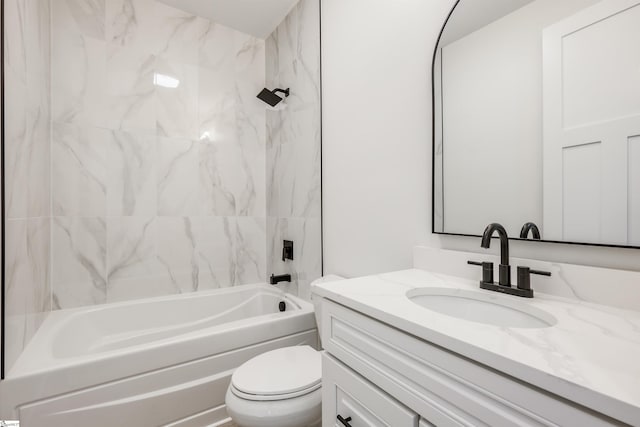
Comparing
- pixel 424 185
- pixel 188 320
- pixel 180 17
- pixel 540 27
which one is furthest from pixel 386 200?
pixel 180 17

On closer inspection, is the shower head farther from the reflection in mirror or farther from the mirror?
the mirror

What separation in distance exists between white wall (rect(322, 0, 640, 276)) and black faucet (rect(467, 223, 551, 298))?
0.11m

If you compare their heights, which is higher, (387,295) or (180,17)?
(180,17)

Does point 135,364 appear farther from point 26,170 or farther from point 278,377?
point 26,170

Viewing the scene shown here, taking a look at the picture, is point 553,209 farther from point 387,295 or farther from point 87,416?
point 87,416

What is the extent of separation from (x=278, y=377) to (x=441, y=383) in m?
0.85

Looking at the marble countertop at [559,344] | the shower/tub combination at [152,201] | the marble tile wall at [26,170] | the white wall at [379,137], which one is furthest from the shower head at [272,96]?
the marble countertop at [559,344]

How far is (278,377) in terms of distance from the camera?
123 cm

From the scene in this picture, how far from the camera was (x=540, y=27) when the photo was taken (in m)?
0.91

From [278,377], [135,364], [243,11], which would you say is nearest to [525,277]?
[278,377]

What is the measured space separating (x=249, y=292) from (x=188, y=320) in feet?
1.61

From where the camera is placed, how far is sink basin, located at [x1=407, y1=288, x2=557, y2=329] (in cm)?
77

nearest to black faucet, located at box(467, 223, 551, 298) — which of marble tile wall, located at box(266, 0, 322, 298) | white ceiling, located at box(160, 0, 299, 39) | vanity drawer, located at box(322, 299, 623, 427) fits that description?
vanity drawer, located at box(322, 299, 623, 427)

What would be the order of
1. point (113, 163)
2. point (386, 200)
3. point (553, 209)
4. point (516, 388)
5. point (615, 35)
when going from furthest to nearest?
point (113, 163) → point (386, 200) → point (553, 209) → point (615, 35) → point (516, 388)
